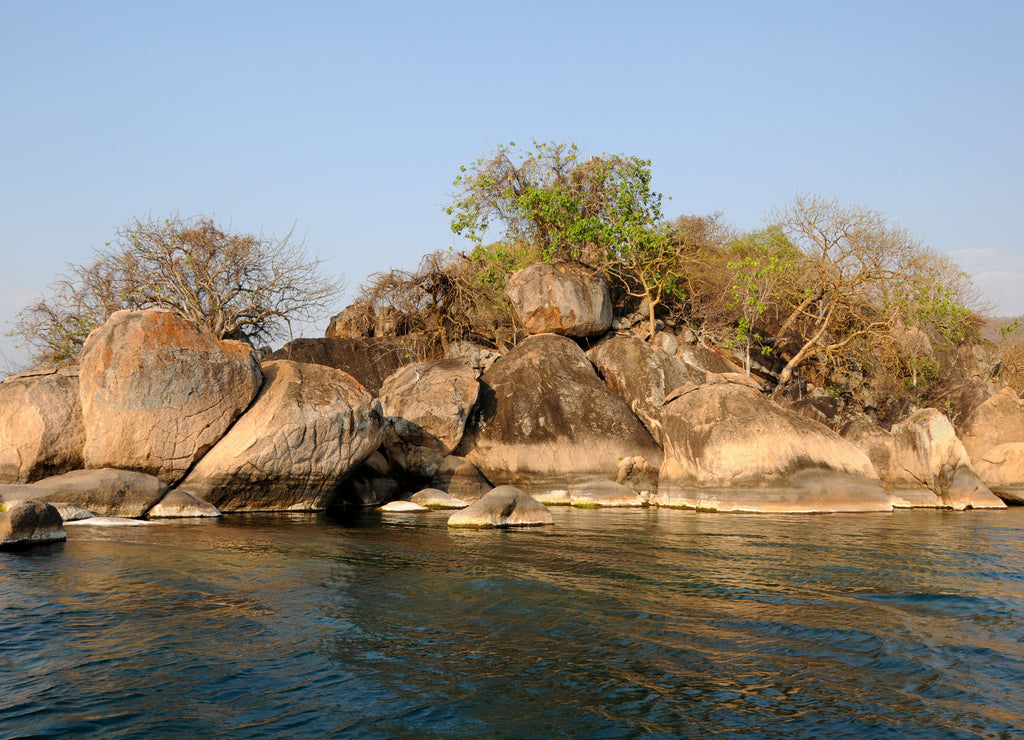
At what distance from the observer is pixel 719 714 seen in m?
6.32

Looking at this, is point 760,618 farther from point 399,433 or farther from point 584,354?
point 584,354

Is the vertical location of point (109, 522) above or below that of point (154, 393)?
below

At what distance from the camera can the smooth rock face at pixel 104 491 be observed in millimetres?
16359

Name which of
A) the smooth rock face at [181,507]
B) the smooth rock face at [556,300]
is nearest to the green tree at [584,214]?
the smooth rock face at [556,300]

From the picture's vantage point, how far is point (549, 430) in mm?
24734

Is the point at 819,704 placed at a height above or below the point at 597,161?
below

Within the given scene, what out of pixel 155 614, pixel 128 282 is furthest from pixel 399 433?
pixel 155 614

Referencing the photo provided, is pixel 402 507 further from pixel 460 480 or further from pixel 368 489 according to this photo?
pixel 460 480

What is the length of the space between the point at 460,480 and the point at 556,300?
8785 mm

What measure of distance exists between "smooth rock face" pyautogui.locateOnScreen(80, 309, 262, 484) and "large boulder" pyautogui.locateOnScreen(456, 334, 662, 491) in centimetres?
820

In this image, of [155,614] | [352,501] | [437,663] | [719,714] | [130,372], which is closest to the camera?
[719,714]

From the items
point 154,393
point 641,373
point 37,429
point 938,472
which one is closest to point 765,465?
point 938,472

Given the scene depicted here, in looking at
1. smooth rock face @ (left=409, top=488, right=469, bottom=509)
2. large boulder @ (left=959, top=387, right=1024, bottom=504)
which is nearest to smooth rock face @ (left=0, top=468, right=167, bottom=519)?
smooth rock face @ (left=409, top=488, right=469, bottom=509)

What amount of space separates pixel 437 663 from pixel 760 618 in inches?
164
